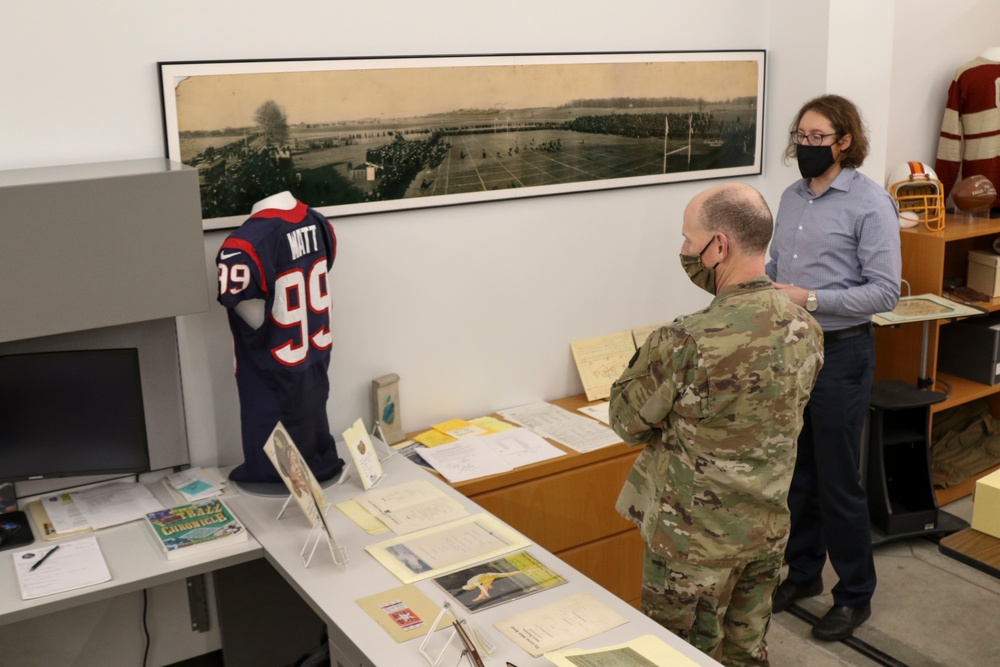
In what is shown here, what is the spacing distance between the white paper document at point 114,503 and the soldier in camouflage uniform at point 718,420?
1.38 m

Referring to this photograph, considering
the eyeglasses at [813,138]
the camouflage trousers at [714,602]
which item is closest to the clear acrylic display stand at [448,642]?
the camouflage trousers at [714,602]

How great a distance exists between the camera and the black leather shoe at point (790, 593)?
3.53m

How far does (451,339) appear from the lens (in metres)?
3.48

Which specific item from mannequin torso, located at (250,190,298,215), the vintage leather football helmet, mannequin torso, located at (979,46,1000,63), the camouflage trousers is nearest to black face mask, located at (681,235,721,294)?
the camouflage trousers

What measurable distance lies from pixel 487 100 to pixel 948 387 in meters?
2.50

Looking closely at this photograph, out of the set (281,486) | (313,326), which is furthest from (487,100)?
(281,486)

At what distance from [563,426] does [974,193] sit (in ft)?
7.23

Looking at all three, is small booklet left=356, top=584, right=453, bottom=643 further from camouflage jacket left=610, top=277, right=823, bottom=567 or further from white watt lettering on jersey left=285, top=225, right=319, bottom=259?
white watt lettering on jersey left=285, top=225, right=319, bottom=259

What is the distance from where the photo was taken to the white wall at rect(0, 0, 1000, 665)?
2.70 m

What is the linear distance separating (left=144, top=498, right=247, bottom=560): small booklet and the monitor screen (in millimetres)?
200

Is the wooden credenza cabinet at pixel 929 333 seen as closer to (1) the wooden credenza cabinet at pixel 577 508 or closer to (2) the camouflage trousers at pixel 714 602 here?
(1) the wooden credenza cabinet at pixel 577 508

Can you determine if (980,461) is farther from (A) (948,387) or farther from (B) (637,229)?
(B) (637,229)

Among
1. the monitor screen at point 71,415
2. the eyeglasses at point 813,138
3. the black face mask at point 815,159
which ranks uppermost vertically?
the eyeglasses at point 813,138

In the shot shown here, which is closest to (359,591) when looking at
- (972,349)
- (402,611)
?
(402,611)
